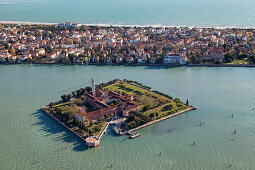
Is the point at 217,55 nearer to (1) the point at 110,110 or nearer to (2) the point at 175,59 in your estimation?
(2) the point at 175,59

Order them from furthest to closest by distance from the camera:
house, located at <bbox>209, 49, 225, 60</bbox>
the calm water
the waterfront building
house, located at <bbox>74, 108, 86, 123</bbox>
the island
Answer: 1. the calm water
2. house, located at <bbox>209, 49, 225, 60</bbox>
3. the waterfront building
4. house, located at <bbox>74, 108, 86, 123</bbox>
5. the island

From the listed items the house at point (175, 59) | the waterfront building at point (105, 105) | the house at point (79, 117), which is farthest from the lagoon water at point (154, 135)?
the house at point (175, 59)

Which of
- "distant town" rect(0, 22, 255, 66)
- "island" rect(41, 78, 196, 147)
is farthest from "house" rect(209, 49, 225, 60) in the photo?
"island" rect(41, 78, 196, 147)

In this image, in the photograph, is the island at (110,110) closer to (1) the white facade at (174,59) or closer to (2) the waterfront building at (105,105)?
(2) the waterfront building at (105,105)

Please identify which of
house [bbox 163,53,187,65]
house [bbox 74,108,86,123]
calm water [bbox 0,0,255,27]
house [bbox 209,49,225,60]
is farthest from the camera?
calm water [bbox 0,0,255,27]

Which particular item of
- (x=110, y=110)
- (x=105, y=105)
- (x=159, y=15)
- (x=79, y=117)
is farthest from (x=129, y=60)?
(x=159, y=15)

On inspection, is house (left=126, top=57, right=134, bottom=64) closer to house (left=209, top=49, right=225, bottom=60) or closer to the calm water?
house (left=209, top=49, right=225, bottom=60)
